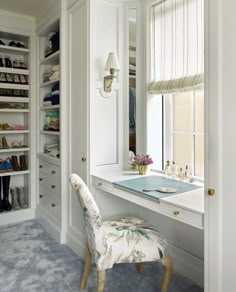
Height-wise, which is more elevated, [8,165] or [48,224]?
[8,165]

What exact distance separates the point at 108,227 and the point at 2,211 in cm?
197

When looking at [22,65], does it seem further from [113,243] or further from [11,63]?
[113,243]

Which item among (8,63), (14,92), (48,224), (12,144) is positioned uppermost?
(8,63)

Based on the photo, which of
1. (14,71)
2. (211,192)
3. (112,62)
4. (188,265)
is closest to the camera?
(211,192)

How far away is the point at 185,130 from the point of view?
2.38 metres

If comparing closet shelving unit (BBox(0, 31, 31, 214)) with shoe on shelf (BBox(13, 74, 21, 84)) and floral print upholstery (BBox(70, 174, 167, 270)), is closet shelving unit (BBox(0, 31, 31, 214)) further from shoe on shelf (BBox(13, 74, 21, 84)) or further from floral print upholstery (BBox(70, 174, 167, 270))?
floral print upholstery (BBox(70, 174, 167, 270))

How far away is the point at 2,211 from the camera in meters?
3.42

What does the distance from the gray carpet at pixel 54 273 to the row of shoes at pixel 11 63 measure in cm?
206

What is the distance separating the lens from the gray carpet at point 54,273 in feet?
6.81

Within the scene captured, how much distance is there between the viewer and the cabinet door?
2518 millimetres

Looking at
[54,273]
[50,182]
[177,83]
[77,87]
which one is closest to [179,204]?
[177,83]

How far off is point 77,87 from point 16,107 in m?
1.28

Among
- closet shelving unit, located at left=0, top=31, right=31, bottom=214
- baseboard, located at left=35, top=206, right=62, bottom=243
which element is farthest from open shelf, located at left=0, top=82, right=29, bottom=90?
baseboard, located at left=35, top=206, right=62, bottom=243

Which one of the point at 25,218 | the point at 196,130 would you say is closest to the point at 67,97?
the point at 196,130
